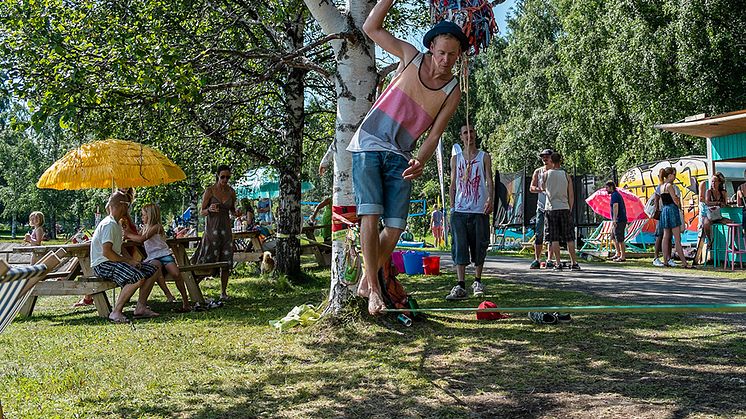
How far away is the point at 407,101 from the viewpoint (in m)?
5.03

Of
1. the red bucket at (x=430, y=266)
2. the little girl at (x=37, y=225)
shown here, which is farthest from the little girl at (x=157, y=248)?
the little girl at (x=37, y=225)

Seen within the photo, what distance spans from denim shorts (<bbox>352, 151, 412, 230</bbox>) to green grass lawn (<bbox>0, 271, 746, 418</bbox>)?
3.77 ft

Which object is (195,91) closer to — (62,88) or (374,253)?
(62,88)

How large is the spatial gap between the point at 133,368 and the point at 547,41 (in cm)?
4063

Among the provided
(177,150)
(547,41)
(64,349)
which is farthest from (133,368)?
(547,41)

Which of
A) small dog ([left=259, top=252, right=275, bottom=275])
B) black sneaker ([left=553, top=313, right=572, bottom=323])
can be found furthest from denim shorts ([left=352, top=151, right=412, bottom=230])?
small dog ([left=259, top=252, right=275, bottom=275])

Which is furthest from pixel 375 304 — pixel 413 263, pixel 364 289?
pixel 413 263

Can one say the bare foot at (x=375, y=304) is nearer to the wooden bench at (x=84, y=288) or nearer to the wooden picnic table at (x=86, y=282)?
the wooden picnic table at (x=86, y=282)

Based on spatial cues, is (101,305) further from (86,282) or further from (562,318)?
(562,318)

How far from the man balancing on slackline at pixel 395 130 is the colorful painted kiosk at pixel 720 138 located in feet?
33.2

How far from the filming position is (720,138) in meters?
15.1

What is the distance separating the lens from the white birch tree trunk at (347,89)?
673 cm

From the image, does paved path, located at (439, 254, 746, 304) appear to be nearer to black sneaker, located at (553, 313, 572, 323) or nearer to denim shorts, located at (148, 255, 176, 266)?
black sneaker, located at (553, 313, 572, 323)

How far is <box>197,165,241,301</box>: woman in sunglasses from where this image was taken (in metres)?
10.5
